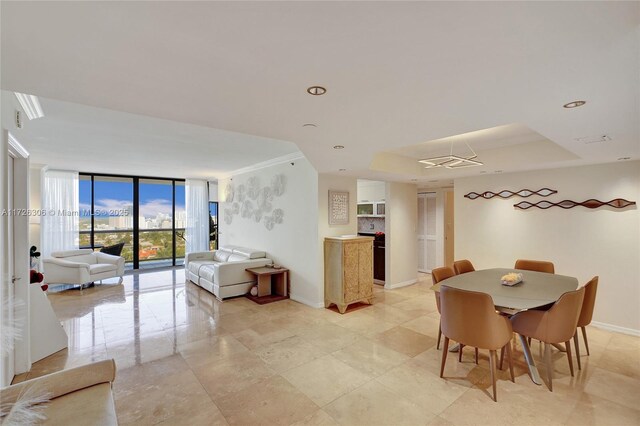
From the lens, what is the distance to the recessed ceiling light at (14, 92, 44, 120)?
8.79ft

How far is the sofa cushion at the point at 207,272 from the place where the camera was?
555 centimetres

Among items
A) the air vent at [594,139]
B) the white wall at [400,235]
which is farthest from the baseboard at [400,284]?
the air vent at [594,139]

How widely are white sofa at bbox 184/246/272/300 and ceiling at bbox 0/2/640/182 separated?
3503 millimetres

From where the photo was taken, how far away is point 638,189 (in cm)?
370

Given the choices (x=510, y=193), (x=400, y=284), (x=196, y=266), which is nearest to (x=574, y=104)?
(x=510, y=193)

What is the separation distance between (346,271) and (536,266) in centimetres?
270

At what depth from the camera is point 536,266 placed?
4.07 metres

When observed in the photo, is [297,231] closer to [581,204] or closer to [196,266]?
[196,266]

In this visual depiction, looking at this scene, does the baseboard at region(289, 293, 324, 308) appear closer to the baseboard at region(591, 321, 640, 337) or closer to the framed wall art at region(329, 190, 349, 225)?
the framed wall art at region(329, 190, 349, 225)

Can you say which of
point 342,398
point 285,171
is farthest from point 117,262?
point 342,398

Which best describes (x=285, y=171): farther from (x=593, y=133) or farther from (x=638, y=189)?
(x=638, y=189)

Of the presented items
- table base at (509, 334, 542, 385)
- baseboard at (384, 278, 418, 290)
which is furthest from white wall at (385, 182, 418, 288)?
table base at (509, 334, 542, 385)

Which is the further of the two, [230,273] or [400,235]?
[400,235]

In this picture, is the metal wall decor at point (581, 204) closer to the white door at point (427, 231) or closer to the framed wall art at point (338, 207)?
the white door at point (427, 231)
